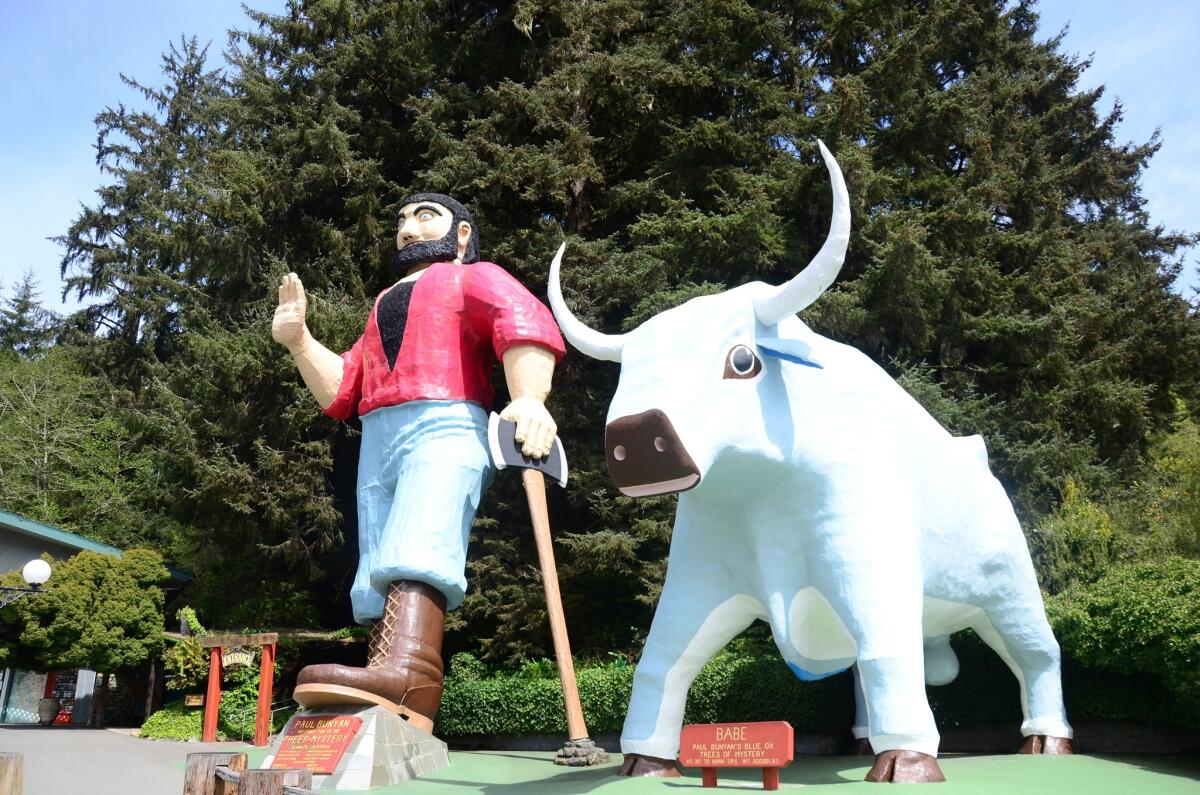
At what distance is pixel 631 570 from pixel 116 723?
38.6 ft

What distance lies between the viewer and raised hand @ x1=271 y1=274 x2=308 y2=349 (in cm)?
701

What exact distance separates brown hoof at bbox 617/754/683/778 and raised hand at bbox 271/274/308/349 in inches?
144

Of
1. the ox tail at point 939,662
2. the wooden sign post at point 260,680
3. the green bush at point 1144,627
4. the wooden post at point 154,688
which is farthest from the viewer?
the wooden post at point 154,688

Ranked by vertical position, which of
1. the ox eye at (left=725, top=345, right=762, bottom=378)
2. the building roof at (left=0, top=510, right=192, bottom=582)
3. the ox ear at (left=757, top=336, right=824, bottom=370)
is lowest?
the ox eye at (left=725, top=345, right=762, bottom=378)

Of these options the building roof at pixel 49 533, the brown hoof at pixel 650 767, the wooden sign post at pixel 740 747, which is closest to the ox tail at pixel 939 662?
the brown hoof at pixel 650 767

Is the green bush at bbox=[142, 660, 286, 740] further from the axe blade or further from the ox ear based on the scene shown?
the ox ear

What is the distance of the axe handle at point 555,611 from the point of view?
7.09 metres

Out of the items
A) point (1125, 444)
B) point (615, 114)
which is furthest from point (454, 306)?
point (1125, 444)

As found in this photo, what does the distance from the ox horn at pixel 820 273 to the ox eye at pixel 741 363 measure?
10.1 inches

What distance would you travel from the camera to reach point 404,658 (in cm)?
596

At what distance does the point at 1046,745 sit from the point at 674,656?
2622 millimetres

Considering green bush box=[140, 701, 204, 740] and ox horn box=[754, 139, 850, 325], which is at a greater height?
Result: ox horn box=[754, 139, 850, 325]

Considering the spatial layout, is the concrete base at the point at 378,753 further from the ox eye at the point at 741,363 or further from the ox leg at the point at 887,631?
the ox eye at the point at 741,363

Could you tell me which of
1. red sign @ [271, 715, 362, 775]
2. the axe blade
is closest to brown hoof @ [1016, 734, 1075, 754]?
the axe blade
